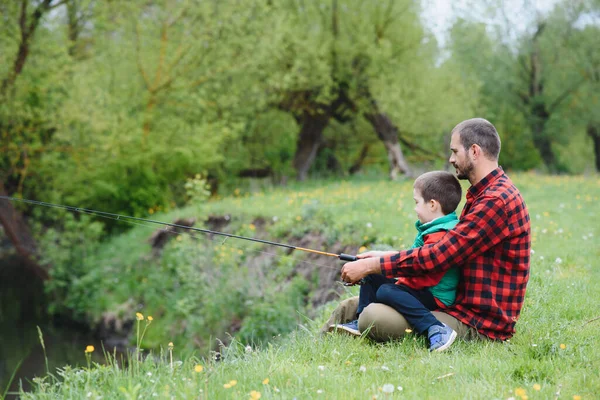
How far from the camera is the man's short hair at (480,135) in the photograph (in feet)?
12.3

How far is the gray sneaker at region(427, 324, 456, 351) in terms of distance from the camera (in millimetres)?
3652

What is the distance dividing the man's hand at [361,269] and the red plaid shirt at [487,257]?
0.05 meters

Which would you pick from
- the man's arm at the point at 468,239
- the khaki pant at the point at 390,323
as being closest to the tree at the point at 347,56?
the khaki pant at the point at 390,323

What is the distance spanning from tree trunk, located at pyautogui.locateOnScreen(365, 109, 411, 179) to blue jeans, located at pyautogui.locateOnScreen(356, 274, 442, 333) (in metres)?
17.5

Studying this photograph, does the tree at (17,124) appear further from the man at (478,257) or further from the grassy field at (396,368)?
the man at (478,257)

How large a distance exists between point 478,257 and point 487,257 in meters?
0.06

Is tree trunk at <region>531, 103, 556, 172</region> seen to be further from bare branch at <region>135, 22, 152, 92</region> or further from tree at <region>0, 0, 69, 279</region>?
tree at <region>0, 0, 69, 279</region>

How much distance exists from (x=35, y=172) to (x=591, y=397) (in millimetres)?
14746

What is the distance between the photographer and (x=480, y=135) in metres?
3.76

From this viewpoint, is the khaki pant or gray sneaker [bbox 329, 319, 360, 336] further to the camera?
gray sneaker [bbox 329, 319, 360, 336]

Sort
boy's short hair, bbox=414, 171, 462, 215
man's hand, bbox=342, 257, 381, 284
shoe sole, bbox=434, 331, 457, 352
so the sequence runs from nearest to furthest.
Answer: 1. shoe sole, bbox=434, 331, 457, 352
2. man's hand, bbox=342, 257, 381, 284
3. boy's short hair, bbox=414, 171, 462, 215

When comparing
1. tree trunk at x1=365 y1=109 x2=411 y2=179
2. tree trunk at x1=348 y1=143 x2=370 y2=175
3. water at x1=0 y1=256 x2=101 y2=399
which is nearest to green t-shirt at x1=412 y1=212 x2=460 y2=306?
water at x1=0 y1=256 x2=101 y2=399

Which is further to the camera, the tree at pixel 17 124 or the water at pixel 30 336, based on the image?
the tree at pixel 17 124

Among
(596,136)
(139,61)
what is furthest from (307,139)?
(596,136)
